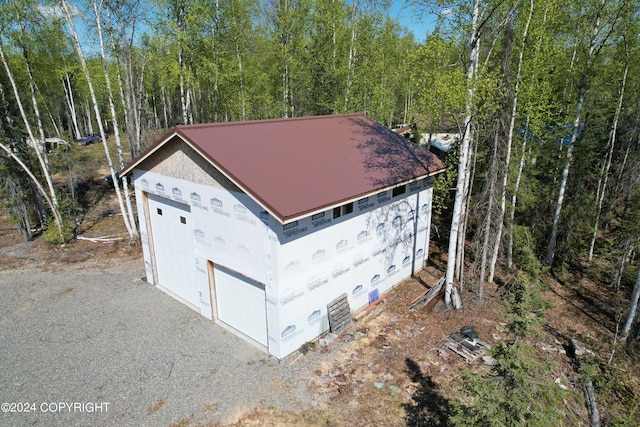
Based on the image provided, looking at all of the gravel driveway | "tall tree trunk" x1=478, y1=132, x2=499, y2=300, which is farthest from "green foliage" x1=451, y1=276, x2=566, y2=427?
"tall tree trunk" x1=478, y1=132, x2=499, y2=300

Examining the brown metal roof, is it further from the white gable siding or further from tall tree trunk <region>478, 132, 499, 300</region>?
tall tree trunk <region>478, 132, 499, 300</region>

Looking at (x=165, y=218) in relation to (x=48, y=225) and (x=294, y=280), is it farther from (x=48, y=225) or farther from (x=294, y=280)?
(x=48, y=225)

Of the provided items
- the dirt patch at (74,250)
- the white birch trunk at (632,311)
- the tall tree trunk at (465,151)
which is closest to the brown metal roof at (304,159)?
the tall tree trunk at (465,151)

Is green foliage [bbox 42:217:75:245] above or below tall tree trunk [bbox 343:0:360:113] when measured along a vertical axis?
below

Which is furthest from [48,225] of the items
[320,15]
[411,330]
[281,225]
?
[320,15]

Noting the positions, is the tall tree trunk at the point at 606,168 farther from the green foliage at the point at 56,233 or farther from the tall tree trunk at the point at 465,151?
the green foliage at the point at 56,233

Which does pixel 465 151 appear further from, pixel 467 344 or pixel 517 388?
pixel 517 388

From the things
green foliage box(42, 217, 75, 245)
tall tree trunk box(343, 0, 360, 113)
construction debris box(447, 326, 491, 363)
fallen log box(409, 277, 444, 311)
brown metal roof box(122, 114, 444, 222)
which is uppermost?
Answer: tall tree trunk box(343, 0, 360, 113)
